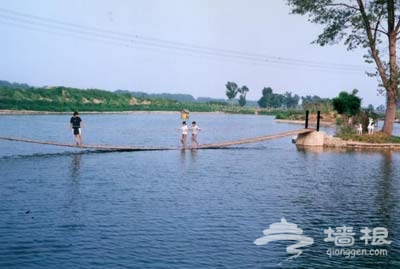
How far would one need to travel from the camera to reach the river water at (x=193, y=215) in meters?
11.6

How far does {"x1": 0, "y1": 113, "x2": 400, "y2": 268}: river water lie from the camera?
38.0ft

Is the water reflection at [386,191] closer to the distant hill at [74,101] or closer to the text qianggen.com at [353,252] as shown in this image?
the text qianggen.com at [353,252]

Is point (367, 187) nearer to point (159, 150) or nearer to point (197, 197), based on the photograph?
point (197, 197)

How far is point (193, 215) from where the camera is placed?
1528cm

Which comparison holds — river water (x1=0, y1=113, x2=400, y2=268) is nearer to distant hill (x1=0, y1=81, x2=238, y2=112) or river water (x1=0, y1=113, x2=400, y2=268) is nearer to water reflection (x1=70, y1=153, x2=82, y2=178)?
water reflection (x1=70, y1=153, x2=82, y2=178)

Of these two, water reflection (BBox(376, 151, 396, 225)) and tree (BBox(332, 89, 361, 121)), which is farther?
tree (BBox(332, 89, 361, 121))

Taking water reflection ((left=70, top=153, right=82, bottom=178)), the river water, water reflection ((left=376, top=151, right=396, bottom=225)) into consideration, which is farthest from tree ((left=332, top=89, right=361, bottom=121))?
water reflection ((left=70, top=153, right=82, bottom=178))

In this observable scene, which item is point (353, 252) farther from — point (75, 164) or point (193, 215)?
point (75, 164)

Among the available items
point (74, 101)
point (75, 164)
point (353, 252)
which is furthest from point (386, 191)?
point (74, 101)

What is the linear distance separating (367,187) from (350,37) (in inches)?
1012

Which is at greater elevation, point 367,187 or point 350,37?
point 350,37

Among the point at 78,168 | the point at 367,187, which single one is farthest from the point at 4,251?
the point at 367,187

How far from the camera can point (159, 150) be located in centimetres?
3444

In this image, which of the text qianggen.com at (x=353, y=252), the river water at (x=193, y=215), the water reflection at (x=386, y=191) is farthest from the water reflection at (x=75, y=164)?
the text qianggen.com at (x=353, y=252)
